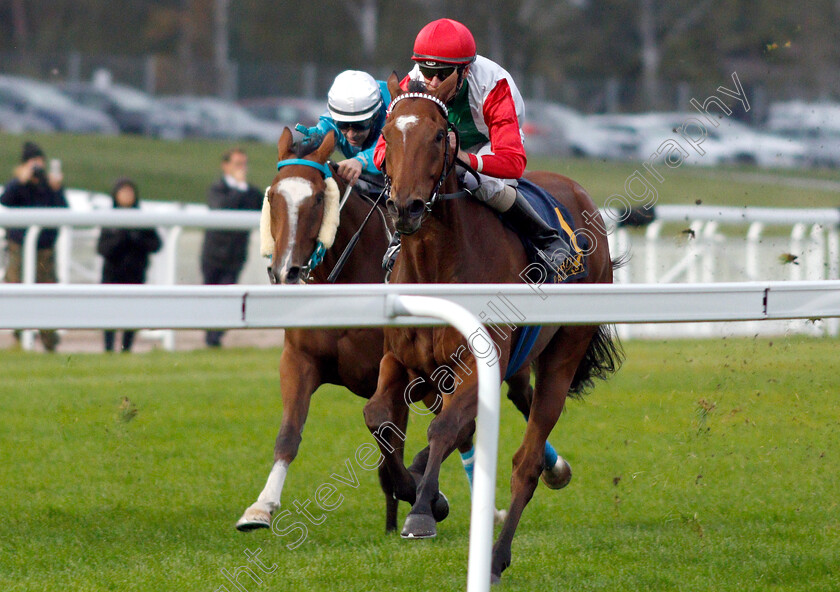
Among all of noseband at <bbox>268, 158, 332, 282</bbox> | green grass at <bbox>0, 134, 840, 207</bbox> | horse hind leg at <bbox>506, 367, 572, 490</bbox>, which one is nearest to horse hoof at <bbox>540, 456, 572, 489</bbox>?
horse hind leg at <bbox>506, 367, 572, 490</bbox>

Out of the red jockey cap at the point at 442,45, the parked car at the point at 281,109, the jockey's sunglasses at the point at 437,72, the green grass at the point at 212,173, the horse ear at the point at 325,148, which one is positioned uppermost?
the red jockey cap at the point at 442,45

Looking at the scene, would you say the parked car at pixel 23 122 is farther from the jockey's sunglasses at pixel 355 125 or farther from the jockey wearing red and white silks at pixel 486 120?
the jockey wearing red and white silks at pixel 486 120

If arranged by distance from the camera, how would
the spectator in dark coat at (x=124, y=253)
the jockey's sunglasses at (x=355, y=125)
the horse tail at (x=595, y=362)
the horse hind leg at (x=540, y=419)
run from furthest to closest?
the spectator in dark coat at (x=124, y=253) → the horse tail at (x=595, y=362) → the jockey's sunglasses at (x=355, y=125) → the horse hind leg at (x=540, y=419)

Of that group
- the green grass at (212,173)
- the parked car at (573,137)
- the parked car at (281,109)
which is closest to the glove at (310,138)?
the green grass at (212,173)

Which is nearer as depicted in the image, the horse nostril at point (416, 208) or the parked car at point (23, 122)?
the horse nostril at point (416, 208)

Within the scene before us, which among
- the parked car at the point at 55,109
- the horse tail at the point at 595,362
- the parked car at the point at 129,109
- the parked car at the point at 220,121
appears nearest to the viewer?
the horse tail at the point at 595,362

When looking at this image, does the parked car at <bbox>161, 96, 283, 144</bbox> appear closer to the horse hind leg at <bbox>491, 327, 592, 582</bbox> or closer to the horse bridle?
A: the horse hind leg at <bbox>491, 327, 592, 582</bbox>

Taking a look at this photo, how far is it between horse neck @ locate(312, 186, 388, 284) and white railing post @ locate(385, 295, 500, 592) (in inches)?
74.4

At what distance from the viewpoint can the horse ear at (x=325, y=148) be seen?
3.99m

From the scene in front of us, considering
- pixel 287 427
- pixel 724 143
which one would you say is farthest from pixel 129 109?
pixel 287 427

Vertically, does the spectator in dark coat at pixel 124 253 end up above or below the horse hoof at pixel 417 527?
below

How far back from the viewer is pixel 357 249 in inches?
165

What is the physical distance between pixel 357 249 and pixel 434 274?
2.32ft

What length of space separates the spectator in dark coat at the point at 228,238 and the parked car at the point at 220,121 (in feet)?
52.5
